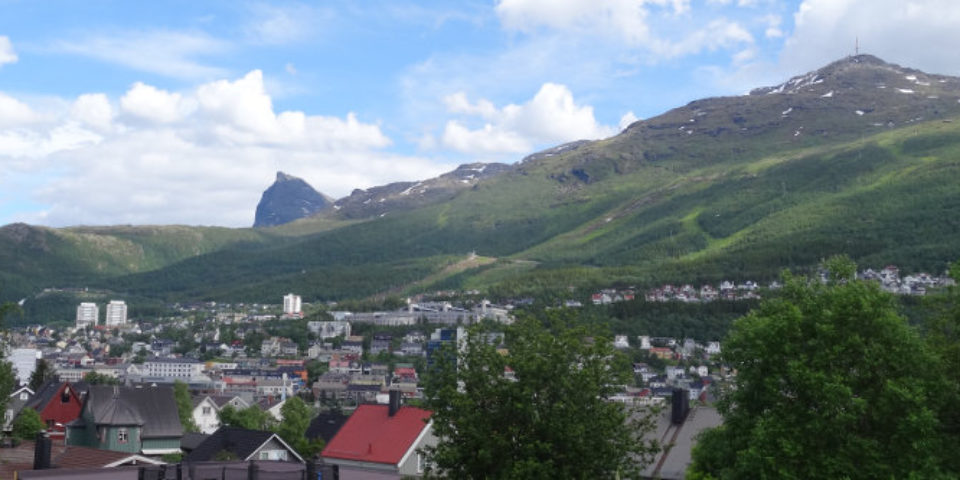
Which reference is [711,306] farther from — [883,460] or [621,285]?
[883,460]

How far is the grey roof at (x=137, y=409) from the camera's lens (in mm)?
44125

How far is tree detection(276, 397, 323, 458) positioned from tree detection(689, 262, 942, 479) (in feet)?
98.7

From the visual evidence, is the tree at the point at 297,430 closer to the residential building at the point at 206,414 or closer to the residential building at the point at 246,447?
the residential building at the point at 246,447

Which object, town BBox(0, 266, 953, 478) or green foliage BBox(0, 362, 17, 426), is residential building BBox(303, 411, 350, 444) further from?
green foliage BBox(0, 362, 17, 426)

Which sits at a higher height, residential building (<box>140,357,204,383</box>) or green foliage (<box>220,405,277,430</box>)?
green foliage (<box>220,405,277,430</box>)

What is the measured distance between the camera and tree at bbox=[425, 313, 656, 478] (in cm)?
2136

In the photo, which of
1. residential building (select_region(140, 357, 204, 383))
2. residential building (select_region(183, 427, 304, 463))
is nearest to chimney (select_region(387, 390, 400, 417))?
residential building (select_region(183, 427, 304, 463))

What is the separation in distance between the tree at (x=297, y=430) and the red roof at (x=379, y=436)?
3.13 metres

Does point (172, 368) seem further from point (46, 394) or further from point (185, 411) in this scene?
point (46, 394)

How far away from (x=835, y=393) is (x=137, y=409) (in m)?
35.4

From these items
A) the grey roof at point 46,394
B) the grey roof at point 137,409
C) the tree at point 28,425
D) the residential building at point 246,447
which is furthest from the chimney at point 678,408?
the grey roof at point 46,394

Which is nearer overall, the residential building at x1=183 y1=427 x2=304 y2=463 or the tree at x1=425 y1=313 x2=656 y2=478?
the tree at x1=425 y1=313 x2=656 y2=478

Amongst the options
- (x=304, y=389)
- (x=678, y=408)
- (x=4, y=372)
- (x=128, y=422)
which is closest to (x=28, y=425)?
(x=128, y=422)

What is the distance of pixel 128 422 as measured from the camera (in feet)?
145
